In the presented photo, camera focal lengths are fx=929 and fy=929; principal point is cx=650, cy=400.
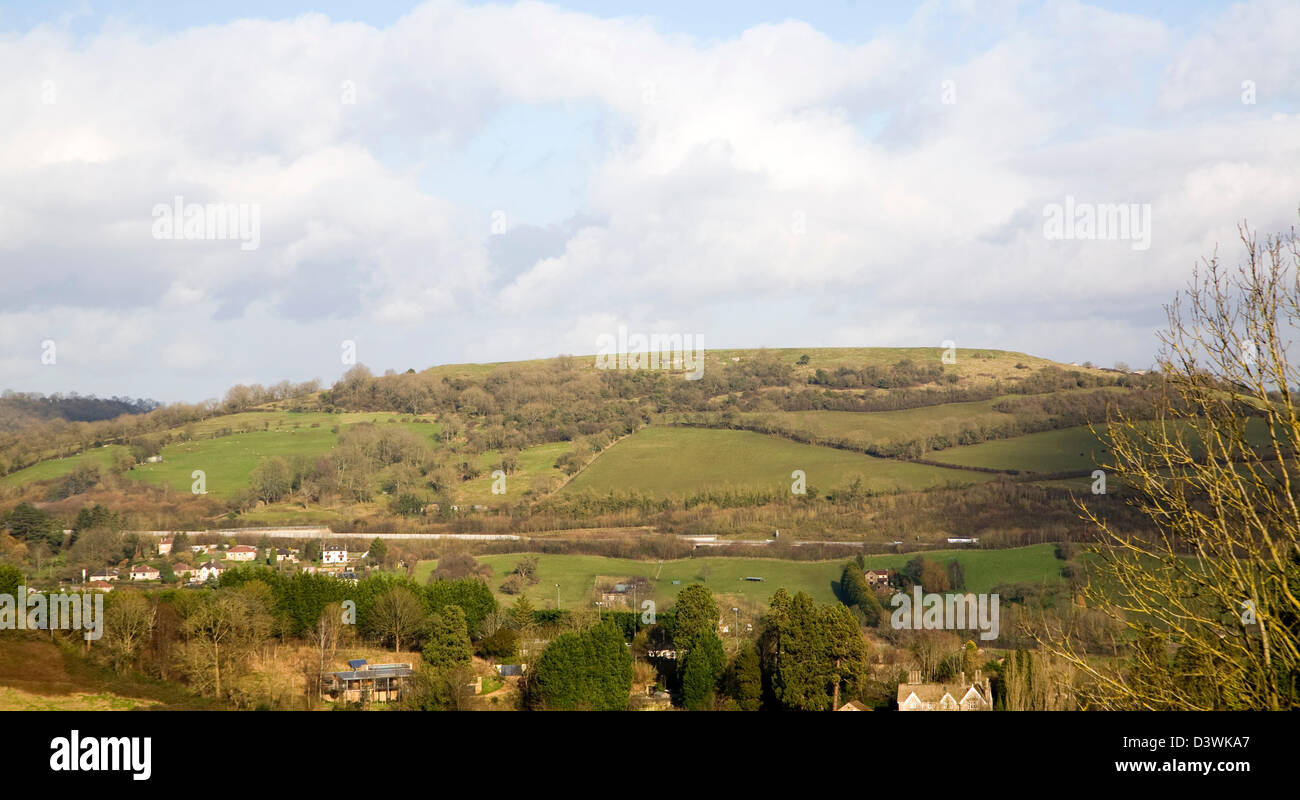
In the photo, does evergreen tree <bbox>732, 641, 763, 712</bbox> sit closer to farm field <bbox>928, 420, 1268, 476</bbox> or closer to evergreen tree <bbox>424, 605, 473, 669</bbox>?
evergreen tree <bbox>424, 605, 473, 669</bbox>

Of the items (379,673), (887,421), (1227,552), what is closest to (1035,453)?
(887,421)

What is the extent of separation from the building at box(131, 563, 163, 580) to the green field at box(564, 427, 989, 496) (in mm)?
42424

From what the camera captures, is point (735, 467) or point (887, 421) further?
point (887, 421)

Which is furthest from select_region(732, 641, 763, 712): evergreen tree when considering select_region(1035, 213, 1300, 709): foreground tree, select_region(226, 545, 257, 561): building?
select_region(226, 545, 257, 561): building

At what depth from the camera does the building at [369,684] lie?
37.0 metres

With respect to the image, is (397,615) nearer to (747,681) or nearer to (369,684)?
(369,684)

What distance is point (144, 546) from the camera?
78.1 meters

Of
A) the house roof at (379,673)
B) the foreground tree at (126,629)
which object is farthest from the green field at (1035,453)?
the foreground tree at (126,629)

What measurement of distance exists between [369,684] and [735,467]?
6574cm

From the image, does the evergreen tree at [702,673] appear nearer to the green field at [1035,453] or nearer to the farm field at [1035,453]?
the farm field at [1035,453]

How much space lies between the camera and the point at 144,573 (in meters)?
67.4
